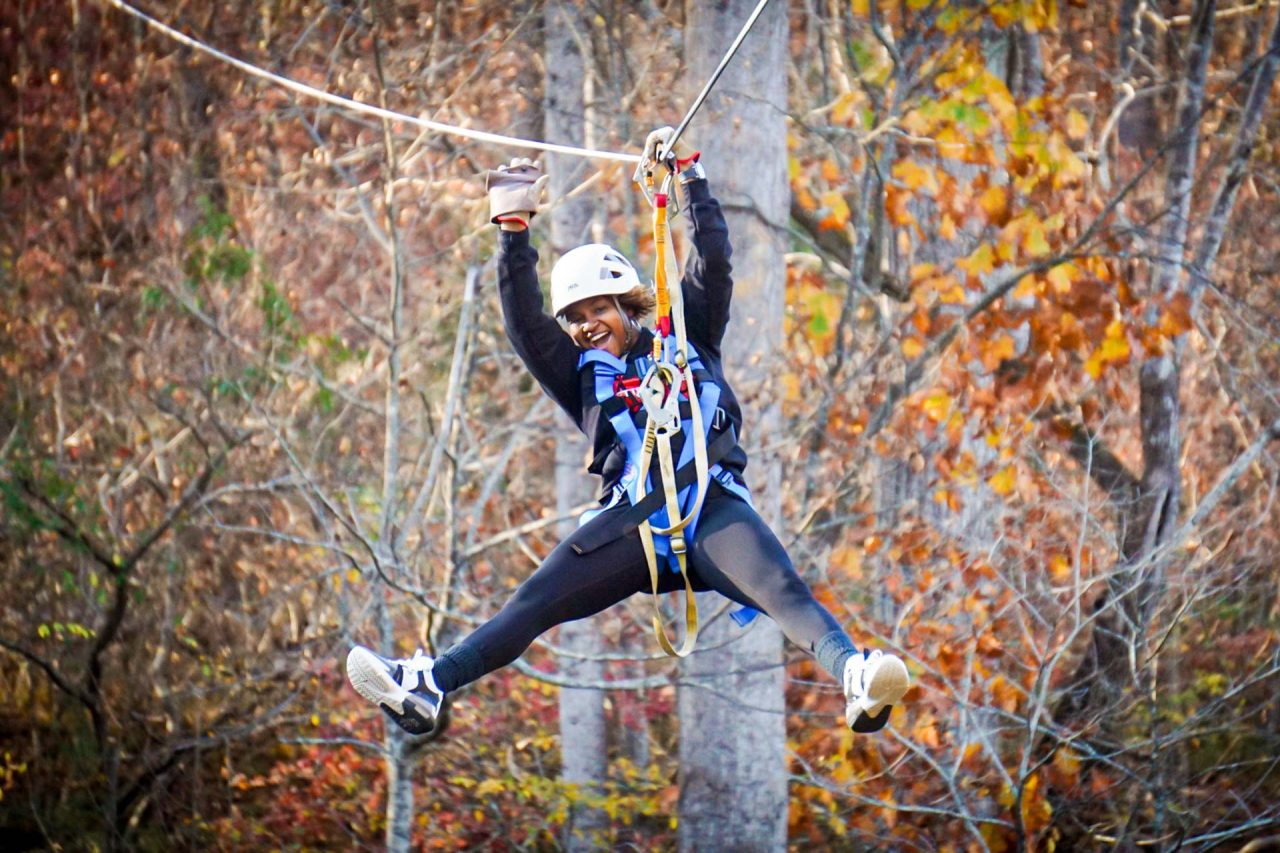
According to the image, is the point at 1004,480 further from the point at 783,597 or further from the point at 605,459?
the point at 783,597

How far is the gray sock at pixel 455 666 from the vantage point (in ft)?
12.4

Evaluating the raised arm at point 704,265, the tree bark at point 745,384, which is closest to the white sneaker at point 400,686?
the raised arm at point 704,265

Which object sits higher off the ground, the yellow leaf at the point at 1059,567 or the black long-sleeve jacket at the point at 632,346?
the yellow leaf at the point at 1059,567

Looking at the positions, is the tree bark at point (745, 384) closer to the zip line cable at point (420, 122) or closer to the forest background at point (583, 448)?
the forest background at point (583, 448)

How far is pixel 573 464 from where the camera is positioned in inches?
332

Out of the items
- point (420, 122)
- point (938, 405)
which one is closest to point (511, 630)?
point (420, 122)

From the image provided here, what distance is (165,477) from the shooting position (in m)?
9.30

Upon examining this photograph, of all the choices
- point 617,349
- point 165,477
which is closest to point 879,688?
point 617,349

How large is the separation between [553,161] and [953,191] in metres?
2.11

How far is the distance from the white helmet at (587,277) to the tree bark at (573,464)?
3.69m

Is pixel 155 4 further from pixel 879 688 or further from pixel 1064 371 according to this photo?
pixel 879 688

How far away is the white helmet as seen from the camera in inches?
153

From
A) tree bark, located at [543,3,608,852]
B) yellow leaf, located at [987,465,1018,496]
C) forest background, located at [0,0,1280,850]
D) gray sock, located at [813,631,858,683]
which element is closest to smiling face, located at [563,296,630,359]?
gray sock, located at [813,631,858,683]

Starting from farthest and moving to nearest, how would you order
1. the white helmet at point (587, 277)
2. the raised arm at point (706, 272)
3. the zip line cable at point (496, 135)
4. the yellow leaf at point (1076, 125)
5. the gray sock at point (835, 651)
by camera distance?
the yellow leaf at point (1076, 125) → the raised arm at point (706, 272) → the white helmet at point (587, 277) → the zip line cable at point (496, 135) → the gray sock at point (835, 651)
